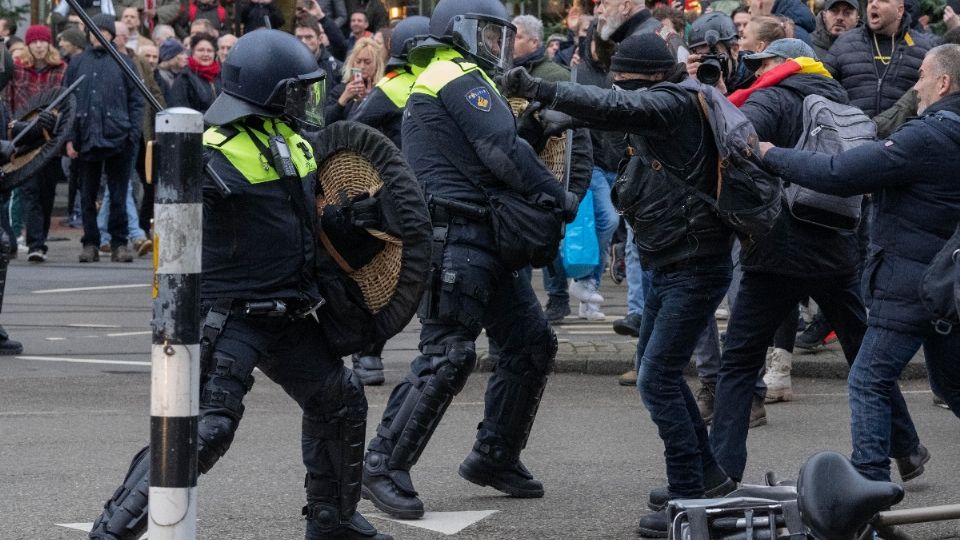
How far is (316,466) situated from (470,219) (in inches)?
55.2

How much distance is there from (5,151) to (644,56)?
561 cm

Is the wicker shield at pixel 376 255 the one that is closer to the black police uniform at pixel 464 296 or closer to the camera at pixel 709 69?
the black police uniform at pixel 464 296

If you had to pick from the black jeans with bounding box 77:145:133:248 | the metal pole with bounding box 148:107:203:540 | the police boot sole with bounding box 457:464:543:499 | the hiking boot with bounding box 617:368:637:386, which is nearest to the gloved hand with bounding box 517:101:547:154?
the police boot sole with bounding box 457:464:543:499

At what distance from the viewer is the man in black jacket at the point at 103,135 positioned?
631 inches

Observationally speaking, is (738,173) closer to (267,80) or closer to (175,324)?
(267,80)

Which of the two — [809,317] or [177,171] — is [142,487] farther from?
[809,317]

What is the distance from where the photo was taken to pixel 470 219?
6.70 m

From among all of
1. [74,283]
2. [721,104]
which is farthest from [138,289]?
[721,104]

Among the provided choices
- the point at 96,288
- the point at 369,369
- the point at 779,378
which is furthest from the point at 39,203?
the point at 779,378

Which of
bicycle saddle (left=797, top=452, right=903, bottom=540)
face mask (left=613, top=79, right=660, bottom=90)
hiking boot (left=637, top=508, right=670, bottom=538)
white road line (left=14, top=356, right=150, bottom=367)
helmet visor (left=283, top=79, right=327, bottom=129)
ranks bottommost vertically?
white road line (left=14, top=356, right=150, bottom=367)

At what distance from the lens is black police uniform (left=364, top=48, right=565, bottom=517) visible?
6.58 meters

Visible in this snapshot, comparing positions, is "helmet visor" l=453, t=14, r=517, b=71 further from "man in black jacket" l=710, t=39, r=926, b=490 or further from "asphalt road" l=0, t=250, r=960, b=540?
"asphalt road" l=0, t=250, r=960, b=540

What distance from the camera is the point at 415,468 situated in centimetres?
739

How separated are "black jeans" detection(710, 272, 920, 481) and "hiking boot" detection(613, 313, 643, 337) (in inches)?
144
